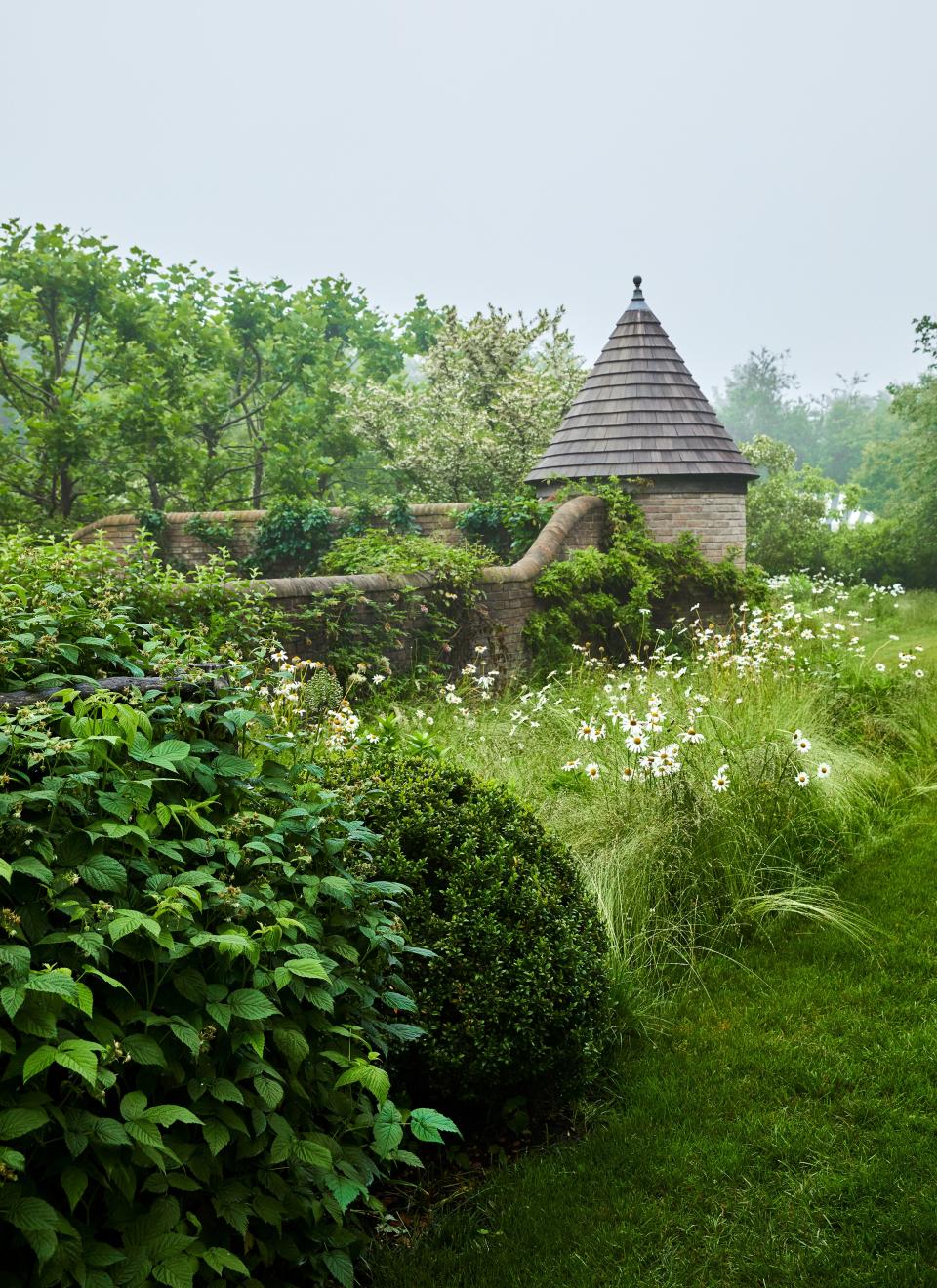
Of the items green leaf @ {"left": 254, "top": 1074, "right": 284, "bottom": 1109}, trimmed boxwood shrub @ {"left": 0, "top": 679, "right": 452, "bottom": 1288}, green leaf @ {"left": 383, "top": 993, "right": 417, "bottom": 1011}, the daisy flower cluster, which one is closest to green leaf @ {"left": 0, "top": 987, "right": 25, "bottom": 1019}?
trimmed boxwood shrub @ {"left": 0, "top": 679, "right": 452, "bottom": 1288}

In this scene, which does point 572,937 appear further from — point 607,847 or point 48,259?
point 48,259

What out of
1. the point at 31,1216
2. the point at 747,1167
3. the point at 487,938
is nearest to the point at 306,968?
the point at 31,1216

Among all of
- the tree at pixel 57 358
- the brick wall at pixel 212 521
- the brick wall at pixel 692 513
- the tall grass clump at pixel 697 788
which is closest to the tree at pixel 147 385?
the tree at pixel 57 358

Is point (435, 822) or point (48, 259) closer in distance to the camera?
point (435, 822)

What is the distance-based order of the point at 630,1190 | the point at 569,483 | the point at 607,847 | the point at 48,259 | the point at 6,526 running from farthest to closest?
the point at 48,259
the point at 6,526
the point at 569,483
the point at 607,847
the point at 630,1190

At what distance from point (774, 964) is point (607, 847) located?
0.94 metres

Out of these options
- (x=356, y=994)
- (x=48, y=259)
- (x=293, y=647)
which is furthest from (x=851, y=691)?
(x=48, y=259)

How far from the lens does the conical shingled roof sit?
48.0 ft

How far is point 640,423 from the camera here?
49.5 feet

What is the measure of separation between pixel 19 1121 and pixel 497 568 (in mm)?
9675

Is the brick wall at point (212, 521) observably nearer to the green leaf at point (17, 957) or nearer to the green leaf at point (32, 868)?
the green leaf at point (32, 868)

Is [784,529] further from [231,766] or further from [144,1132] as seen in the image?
[144,1132]

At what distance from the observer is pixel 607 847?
207 inches

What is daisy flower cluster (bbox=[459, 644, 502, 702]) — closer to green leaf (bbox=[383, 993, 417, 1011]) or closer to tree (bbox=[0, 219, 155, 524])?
green leaf (bbox=[383, 993, 417, 1011])
